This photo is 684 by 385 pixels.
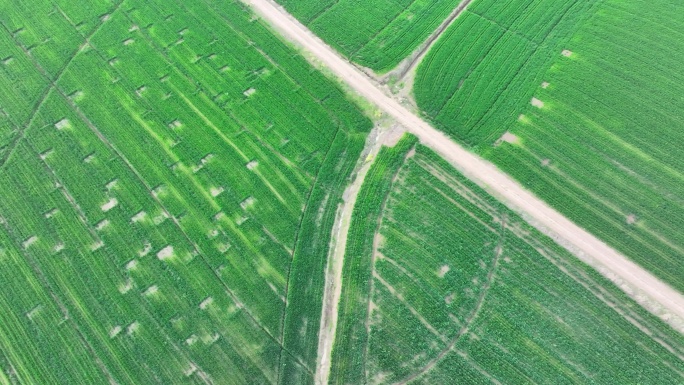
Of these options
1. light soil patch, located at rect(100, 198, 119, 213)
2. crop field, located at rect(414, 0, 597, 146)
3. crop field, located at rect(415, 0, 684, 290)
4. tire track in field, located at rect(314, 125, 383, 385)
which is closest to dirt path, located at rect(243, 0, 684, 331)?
crop field, located at rect(415, 0, 684, 290)

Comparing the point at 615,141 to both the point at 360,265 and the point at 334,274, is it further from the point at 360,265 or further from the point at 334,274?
the point at 334,274

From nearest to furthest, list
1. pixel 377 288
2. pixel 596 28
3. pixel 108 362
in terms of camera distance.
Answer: pixel 108 362, pixel 377 288, pixel 596 28

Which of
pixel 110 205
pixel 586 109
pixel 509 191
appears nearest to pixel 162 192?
pixel 110 205

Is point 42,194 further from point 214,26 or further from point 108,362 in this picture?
point 214,26

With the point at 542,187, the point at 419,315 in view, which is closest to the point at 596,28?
the point at 542,187

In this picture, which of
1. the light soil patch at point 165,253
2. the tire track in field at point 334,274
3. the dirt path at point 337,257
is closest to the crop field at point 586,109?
the dirt path at point 337,257

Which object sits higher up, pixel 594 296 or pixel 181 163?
pixel 181 163
